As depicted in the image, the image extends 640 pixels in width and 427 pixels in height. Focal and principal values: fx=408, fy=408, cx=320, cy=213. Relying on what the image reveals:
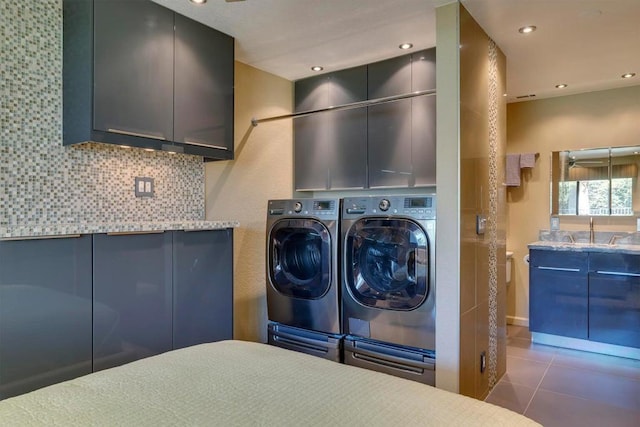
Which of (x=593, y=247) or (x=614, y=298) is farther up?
(x=593, y=247)

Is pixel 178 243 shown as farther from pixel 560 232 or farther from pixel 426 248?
pixel 560 232

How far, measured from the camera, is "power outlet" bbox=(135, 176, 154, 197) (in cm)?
265

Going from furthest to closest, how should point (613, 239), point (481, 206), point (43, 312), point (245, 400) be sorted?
point (613, 239)
point (481, 206)
point (43, 312)
point (245, 400)

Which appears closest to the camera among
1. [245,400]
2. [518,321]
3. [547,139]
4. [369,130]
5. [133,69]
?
[245,400]

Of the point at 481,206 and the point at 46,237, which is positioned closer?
the point at 46,237

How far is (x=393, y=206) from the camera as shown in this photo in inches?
97.4

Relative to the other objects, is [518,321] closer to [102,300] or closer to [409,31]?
[409,31]

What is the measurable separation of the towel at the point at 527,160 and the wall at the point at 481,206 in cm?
144

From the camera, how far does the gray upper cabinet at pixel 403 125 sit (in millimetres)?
3076

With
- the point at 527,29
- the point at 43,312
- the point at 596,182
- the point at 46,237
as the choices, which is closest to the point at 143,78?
the point at 46,237

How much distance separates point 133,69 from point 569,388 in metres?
3.48

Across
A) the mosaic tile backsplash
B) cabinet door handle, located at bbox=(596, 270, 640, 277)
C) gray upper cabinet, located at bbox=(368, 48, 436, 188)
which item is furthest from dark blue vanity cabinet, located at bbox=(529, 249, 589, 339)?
the mosaic tile backsplash

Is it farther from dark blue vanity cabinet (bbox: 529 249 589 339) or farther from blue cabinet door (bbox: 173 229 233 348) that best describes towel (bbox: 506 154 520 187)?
blue cabinet door (bbox: 173 229 233 348)

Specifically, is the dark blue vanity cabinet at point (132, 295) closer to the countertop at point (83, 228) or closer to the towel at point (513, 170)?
the countertop at point (83, 228)
